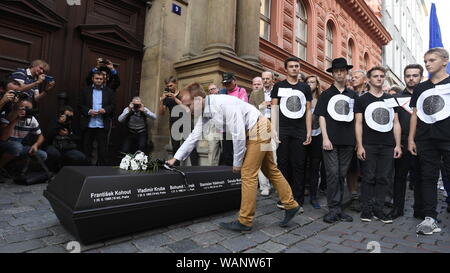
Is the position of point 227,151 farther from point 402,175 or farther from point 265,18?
point 265,18

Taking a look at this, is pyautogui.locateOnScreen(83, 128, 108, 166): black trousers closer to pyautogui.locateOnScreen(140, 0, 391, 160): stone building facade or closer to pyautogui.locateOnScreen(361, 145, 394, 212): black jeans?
pyautogui.locateOnScreen(140, 0, 391, 160): stone building facade

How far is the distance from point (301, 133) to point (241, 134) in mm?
1426

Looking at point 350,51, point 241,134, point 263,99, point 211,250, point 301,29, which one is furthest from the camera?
point 350,51

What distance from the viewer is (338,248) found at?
8.13 feet

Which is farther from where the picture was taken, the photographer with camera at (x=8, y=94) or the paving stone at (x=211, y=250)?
the photographer with camera at (x=8, y=94)

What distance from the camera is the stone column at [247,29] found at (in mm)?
7227

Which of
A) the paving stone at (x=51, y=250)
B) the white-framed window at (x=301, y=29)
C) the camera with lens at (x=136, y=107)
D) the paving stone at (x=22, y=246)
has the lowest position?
the paving stone at (x=51, y=250)

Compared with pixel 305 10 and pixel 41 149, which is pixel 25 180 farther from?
pixel 305 10

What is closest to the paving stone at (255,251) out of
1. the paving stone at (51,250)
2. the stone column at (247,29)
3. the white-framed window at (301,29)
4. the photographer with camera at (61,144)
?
the paving stone at (51,250)

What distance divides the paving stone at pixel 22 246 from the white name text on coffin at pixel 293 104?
122 inches

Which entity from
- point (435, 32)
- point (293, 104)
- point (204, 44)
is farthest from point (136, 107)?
point (435, 32)

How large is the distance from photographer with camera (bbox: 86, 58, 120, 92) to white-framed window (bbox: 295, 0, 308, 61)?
8.37 m

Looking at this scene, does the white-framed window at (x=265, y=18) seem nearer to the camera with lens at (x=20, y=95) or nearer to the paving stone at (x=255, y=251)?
the camera with lens at (x=20, y=95)
